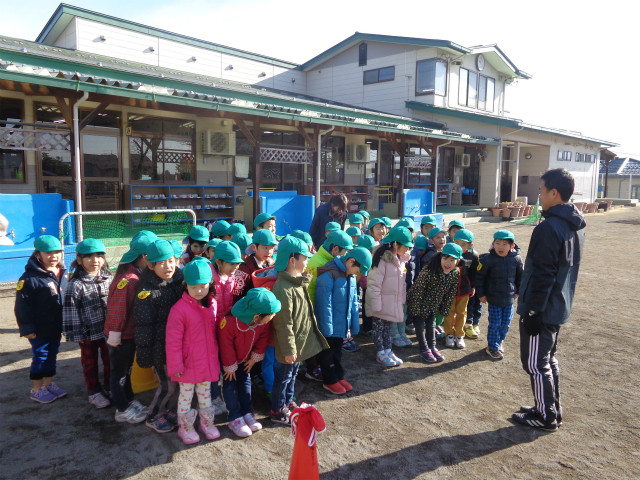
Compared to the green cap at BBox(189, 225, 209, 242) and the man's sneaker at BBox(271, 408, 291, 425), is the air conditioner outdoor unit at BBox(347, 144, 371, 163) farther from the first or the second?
the man's sneaker at BBox(271, 408, 291, 425)

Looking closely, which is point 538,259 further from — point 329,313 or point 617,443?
point 329,313

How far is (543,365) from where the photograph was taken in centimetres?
339

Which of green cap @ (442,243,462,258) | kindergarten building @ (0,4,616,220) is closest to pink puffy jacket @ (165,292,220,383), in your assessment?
green cap @ (442,243,462,258)

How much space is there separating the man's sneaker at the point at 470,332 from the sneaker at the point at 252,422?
321 centimetres

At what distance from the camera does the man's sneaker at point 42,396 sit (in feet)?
12.0

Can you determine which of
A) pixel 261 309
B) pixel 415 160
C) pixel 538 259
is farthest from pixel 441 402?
pixel 415 160

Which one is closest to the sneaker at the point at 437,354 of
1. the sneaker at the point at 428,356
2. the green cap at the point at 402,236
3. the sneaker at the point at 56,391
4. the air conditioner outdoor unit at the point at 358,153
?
the sneaker at the point at 428,356

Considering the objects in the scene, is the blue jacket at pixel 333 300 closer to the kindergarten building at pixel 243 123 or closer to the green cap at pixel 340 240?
the green cap at pixel 340 240

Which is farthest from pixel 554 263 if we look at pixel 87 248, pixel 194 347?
pixel 87 248

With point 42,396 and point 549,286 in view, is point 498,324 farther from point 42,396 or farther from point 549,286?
point 42,396

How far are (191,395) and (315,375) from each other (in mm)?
1417

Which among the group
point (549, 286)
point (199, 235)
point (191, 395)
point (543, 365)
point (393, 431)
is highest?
point (199, 235)

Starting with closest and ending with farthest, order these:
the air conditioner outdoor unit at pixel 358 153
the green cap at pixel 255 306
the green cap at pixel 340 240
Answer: the green cap at pixel 255 306
the green cap at pixel 340 240
the air conditioner outdoor unit at pixel 358 153

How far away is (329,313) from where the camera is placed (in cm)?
389
